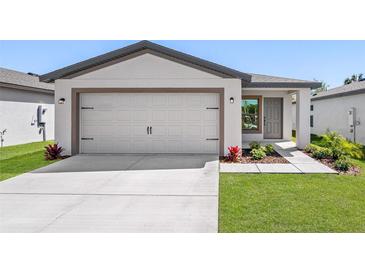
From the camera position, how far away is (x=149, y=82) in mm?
12164

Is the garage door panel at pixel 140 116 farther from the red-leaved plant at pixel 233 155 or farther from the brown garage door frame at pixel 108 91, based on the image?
the red-leaved plant at pixel 233 155

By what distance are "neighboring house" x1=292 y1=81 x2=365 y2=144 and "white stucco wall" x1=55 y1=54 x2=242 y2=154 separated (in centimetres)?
804

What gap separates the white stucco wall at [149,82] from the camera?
12.0m

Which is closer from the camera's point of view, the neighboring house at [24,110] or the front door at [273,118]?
the neighboring house at [24,110]

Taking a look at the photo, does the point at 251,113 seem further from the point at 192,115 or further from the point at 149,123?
the point at 149,123

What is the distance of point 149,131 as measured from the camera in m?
12.5

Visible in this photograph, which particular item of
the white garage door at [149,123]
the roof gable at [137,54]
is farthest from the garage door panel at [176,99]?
the roof gable at [137,54]

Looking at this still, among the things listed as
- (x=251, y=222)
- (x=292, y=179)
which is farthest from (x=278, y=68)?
(x=251, y=222)

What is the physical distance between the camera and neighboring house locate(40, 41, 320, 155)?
12.0m

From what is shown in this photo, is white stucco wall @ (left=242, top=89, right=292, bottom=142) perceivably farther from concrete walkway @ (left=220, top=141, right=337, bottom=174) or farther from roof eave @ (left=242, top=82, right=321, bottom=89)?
concrete walkway @ (left=220, top=141, right=337, bottom=174)

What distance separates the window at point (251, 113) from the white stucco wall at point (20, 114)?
11.5 metres

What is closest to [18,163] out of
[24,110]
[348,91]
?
[24,110]
